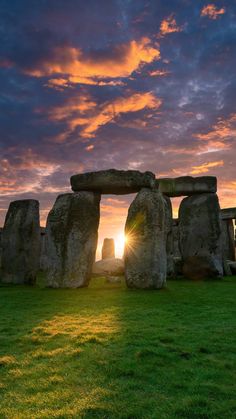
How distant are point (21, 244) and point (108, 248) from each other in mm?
13874

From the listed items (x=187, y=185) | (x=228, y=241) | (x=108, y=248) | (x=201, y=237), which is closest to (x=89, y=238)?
(x=201, y=237)

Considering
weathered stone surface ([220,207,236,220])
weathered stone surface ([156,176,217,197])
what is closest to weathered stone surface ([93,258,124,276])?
weathered stone surface ([156,176,217,197])

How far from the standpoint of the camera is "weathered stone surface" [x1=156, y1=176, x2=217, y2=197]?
13.9 meters

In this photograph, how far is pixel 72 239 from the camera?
1040cm

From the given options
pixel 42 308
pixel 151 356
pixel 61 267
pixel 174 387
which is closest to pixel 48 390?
pixel 174 387

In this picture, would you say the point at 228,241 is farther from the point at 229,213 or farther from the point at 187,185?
the point at 187,185

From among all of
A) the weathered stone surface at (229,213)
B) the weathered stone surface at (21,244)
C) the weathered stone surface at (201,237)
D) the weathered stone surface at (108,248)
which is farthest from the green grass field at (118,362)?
the weathered stone surface at (108,248)

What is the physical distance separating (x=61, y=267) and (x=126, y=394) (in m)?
7.63

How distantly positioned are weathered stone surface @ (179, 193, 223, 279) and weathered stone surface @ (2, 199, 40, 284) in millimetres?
5427

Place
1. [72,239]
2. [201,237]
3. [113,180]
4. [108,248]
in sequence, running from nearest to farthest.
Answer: [72,239]
[113,180]
[201,237]
[108,248]

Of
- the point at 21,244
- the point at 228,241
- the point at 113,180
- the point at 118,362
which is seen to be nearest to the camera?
the point at 118,362

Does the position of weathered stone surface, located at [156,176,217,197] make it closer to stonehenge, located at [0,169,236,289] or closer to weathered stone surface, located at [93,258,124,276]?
stonehenge, located at [0,169,236,289]

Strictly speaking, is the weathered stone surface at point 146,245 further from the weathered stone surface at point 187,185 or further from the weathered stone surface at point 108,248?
the weathered stone surface at point 108,248

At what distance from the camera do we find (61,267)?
33.8ft
